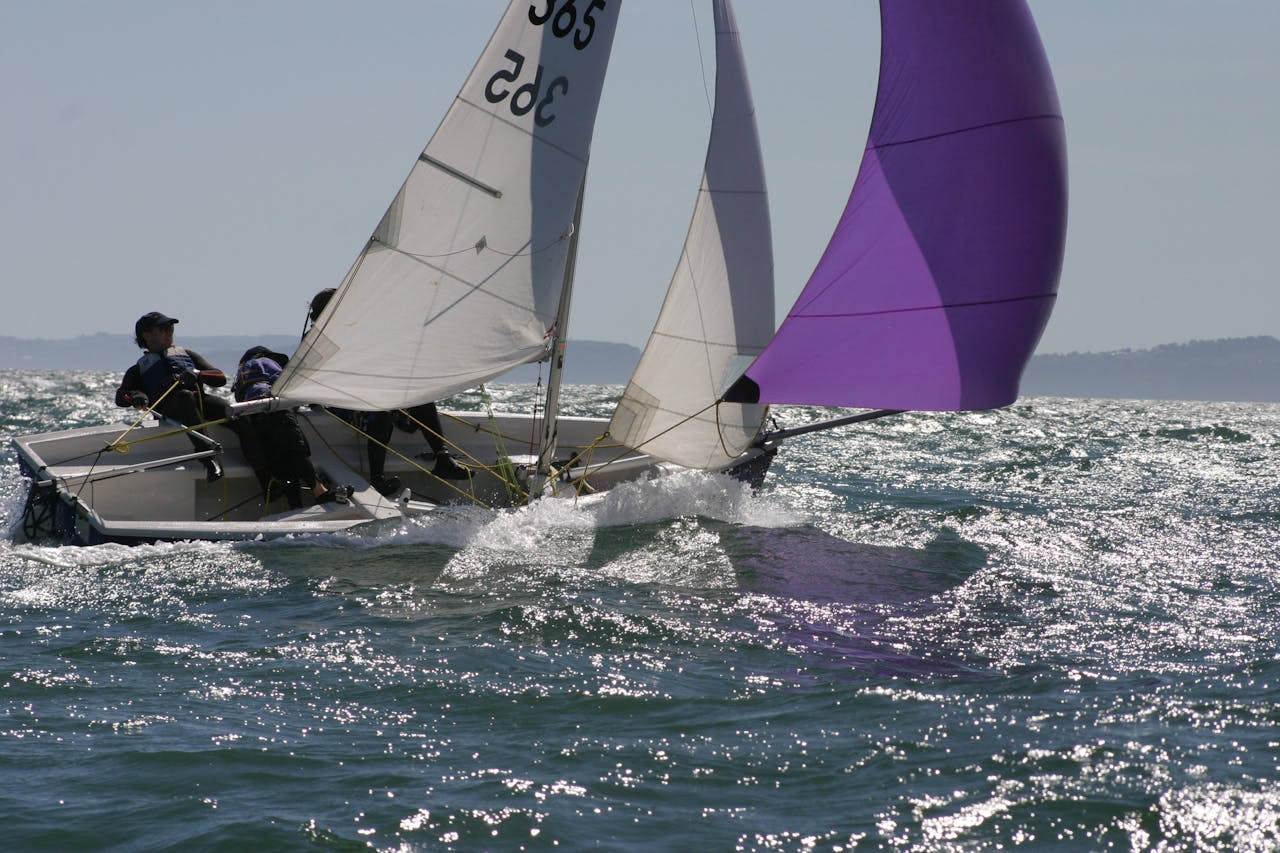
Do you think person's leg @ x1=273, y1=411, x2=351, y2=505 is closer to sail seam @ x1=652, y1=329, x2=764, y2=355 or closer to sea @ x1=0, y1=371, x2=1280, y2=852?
sea @ x1=0, y1=371, x2=1280, y2=852

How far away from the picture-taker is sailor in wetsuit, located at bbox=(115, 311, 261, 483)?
9.24m

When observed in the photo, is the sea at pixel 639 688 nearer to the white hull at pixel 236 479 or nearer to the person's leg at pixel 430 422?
the white hull at pixel 236 479

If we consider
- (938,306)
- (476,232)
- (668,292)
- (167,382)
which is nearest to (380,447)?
(167,382)

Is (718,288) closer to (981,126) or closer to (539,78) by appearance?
(539,78)

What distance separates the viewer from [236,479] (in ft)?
30.9

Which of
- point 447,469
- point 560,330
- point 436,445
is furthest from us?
point 436,445

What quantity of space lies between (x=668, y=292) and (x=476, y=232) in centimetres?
153

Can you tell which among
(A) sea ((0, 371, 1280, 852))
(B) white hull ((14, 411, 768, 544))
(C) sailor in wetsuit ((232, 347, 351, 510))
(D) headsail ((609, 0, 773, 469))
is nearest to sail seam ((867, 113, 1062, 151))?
(D) headsail ((609, 0, 773, 469))

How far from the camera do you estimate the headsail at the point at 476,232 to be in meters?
8.95

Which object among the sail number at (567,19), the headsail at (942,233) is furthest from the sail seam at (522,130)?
the headsail at (942,233)

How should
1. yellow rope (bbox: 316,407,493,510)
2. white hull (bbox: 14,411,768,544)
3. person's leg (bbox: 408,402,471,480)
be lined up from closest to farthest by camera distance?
white hull (bbox: 14,411,768,544)
yellow rope (bbox: 316,407,493,510)
person's leg (bbox: 408,402,471,480)

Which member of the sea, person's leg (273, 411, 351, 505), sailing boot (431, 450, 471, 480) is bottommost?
the sea

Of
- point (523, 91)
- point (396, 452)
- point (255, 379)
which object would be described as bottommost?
point (396, 452)

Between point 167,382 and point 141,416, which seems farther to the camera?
point 167,382
